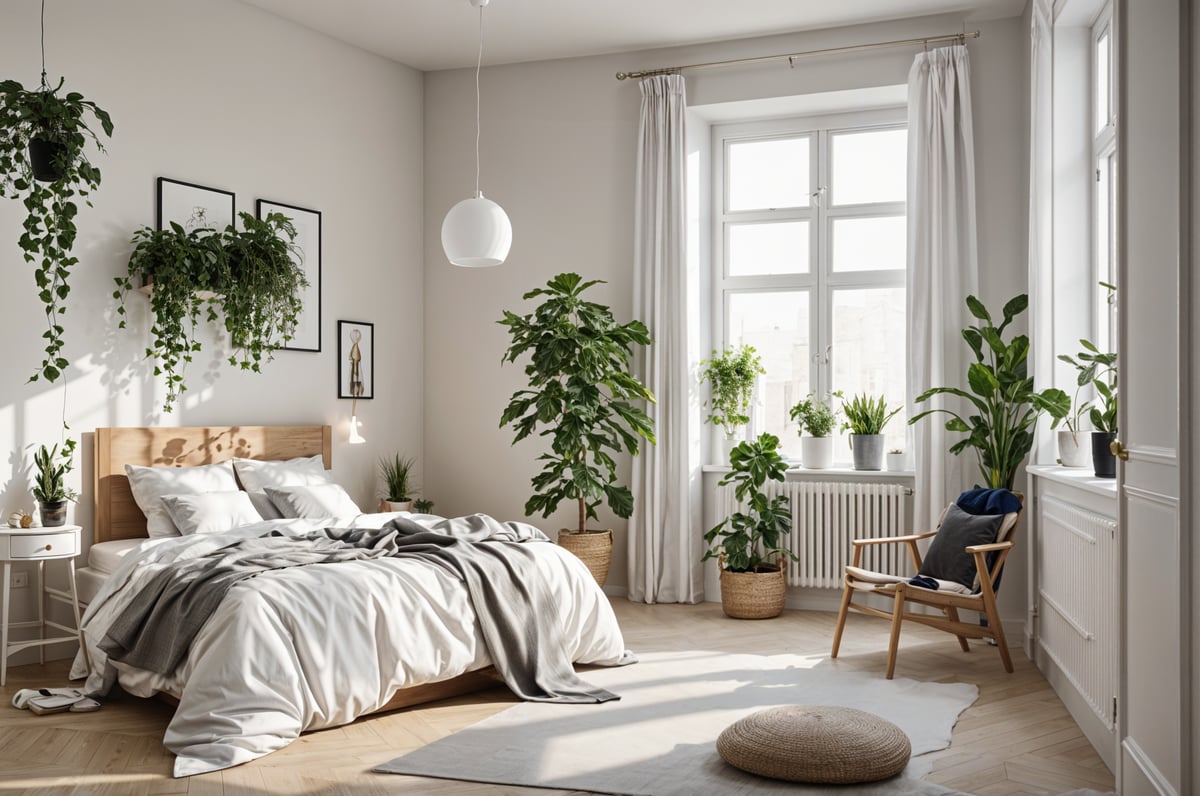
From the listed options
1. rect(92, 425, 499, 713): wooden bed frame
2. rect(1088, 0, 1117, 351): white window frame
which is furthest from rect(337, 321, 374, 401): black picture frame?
rect(1088, 0, 1117, 351): white window frame

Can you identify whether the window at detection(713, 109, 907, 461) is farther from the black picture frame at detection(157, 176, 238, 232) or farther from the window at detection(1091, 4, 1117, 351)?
the black picture frame at detection(157, 176, 238, 232)

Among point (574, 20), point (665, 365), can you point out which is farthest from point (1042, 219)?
point (574, 20)

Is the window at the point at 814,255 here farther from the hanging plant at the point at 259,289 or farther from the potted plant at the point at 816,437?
the hanging plant at the point at 259,289

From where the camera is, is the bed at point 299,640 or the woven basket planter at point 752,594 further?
the woven basket planter at point 752,594

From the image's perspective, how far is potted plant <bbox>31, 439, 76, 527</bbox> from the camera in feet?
14.8

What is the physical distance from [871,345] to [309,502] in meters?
3.35

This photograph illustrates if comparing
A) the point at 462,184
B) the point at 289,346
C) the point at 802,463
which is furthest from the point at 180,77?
the point at 802,463

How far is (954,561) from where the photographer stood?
4.68 metres

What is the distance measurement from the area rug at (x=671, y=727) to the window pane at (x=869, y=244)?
255cm

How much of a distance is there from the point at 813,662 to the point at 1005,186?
279 centimetres

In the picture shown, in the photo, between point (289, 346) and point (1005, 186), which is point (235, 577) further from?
point (1005, 186)

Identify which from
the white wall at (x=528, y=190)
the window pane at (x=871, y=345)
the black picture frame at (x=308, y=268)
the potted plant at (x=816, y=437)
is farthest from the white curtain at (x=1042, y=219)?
the black picture frame at (x=308, y=268)

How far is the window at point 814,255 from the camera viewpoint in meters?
6.20

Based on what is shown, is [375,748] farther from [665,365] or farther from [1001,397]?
[1001,397]
